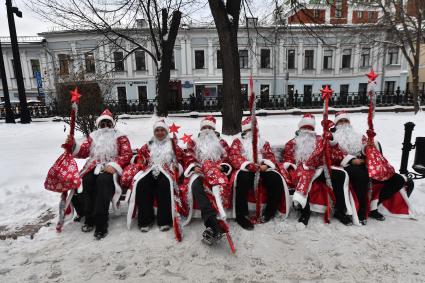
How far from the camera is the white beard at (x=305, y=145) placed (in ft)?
12.0

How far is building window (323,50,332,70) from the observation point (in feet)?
86.1

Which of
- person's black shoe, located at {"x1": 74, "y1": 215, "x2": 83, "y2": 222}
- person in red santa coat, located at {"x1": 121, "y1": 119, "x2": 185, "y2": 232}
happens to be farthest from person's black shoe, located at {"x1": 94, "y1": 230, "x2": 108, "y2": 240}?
person's black shoe, located at {"x1": 74, "y1": 215, "x2": 83, "y2": 222}

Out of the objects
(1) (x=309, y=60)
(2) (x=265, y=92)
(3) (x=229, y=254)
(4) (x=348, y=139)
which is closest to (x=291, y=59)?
(1) (x=309, y=60)

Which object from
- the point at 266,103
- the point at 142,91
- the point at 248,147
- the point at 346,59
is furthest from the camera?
the point at 346,59

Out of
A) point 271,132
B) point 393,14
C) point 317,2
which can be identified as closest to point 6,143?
point 271,132

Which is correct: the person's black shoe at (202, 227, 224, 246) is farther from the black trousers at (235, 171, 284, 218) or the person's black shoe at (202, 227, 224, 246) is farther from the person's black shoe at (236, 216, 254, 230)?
the black trousers at (235, 171, 284, 218)

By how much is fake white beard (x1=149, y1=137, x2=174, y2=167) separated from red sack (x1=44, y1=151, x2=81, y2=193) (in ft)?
3.00

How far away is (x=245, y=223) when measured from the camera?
329cm

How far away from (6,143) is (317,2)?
10671 mm

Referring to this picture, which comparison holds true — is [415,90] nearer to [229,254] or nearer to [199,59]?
[229,254]

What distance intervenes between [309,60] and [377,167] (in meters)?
25.6

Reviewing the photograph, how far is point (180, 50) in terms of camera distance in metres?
25.0

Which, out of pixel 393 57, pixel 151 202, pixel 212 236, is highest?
pixel 393 57

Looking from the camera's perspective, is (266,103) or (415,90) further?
(266,103)
